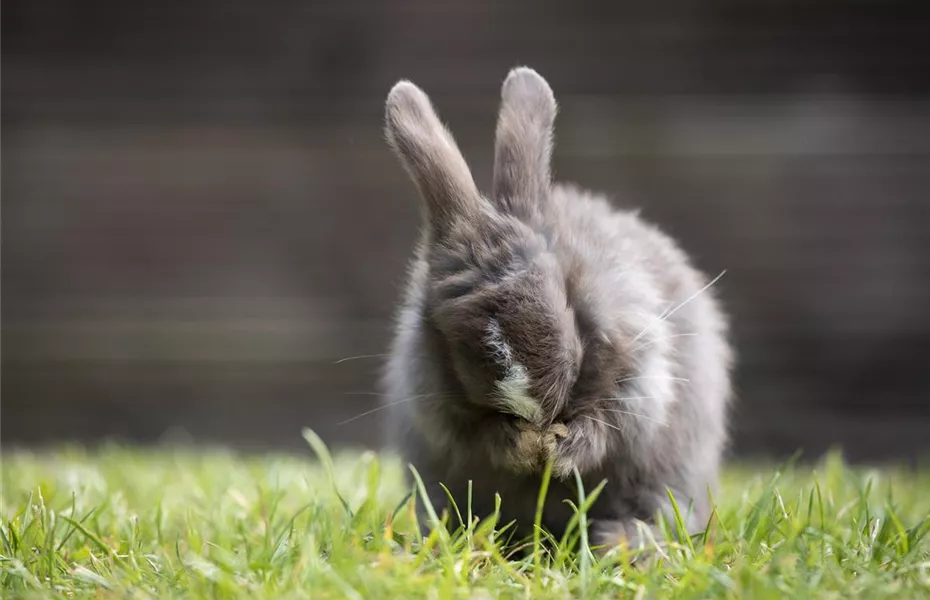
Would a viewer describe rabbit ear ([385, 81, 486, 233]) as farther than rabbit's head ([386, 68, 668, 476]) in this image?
Yes

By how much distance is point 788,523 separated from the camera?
5.43 feet

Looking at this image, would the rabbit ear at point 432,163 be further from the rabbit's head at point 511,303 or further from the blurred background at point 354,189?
the blurred background at point 354,189

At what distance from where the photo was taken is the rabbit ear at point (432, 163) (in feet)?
6.00

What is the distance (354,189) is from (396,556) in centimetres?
270

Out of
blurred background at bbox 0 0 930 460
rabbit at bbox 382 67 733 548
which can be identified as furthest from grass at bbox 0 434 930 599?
blurred background at bbox 0 0 930 460

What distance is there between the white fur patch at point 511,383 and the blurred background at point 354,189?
7.65ft

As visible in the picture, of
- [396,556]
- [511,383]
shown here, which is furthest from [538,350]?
[396,556]

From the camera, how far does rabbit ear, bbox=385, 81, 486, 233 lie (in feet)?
6.00

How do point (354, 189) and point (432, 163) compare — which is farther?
point (354, 189)

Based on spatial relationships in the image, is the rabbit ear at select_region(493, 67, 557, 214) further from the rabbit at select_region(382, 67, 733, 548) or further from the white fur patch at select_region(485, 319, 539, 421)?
the white fur patch at select_region(485, 319, 539, 421)

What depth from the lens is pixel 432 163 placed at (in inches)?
72.1

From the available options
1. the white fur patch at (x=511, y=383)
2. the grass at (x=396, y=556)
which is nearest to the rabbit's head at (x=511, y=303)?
the white fur patch at (x=511, y=383)

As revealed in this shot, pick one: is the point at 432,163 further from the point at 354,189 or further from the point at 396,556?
the point at 354,189

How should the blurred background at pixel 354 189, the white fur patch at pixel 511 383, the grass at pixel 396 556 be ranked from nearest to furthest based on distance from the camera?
1. the grass at pixel 396 556
2. the white fur patch at pixel 511 383
3. the blurred background at pixel 354 189
